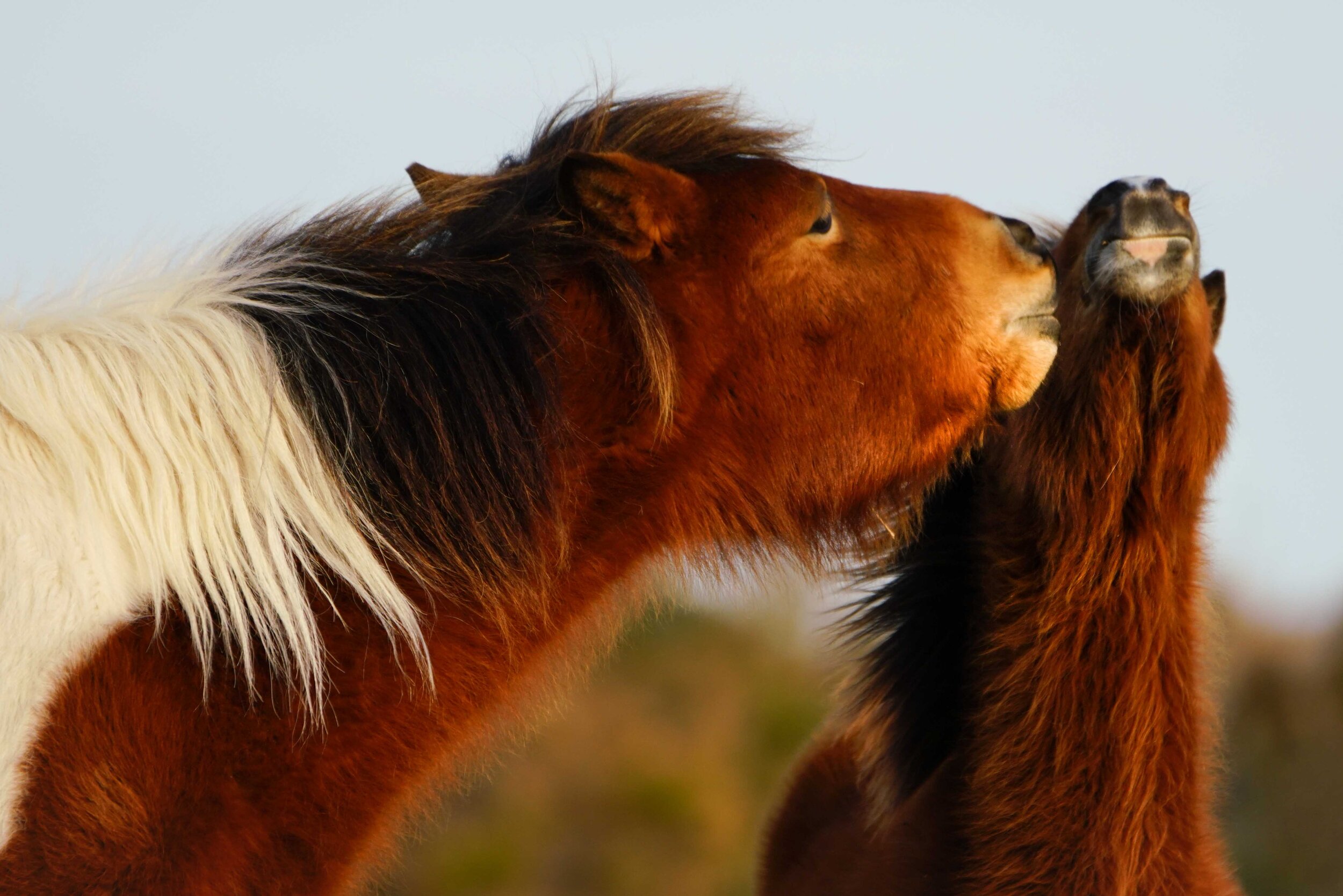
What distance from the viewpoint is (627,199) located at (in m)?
2.19

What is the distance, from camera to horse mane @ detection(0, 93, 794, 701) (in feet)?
6.03

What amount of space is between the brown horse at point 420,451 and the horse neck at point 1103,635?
0.38 meters

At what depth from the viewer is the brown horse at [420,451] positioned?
5.85 feet

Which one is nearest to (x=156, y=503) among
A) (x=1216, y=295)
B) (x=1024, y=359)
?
(x=1024, y=359)

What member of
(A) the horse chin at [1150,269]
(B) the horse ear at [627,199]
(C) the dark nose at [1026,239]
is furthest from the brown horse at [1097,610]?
(B) the horse ear at [627,199]

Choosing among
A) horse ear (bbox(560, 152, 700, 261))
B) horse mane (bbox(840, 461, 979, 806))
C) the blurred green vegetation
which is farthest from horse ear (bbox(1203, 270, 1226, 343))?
the blurred green vegetation

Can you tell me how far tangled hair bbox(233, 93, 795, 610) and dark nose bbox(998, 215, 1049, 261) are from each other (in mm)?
877

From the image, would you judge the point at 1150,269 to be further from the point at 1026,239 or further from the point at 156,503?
the point at 156,503

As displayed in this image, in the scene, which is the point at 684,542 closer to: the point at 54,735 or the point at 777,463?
the point at 777,463

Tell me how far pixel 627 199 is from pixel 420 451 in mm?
593

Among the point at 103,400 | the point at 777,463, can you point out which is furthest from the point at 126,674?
the point at 777,463

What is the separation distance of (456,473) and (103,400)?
550 millimetres

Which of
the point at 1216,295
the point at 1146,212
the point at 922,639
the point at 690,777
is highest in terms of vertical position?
the point at 1146,212

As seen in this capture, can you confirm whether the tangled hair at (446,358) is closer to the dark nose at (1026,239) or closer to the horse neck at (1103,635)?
the dark nose at (1026,239)
